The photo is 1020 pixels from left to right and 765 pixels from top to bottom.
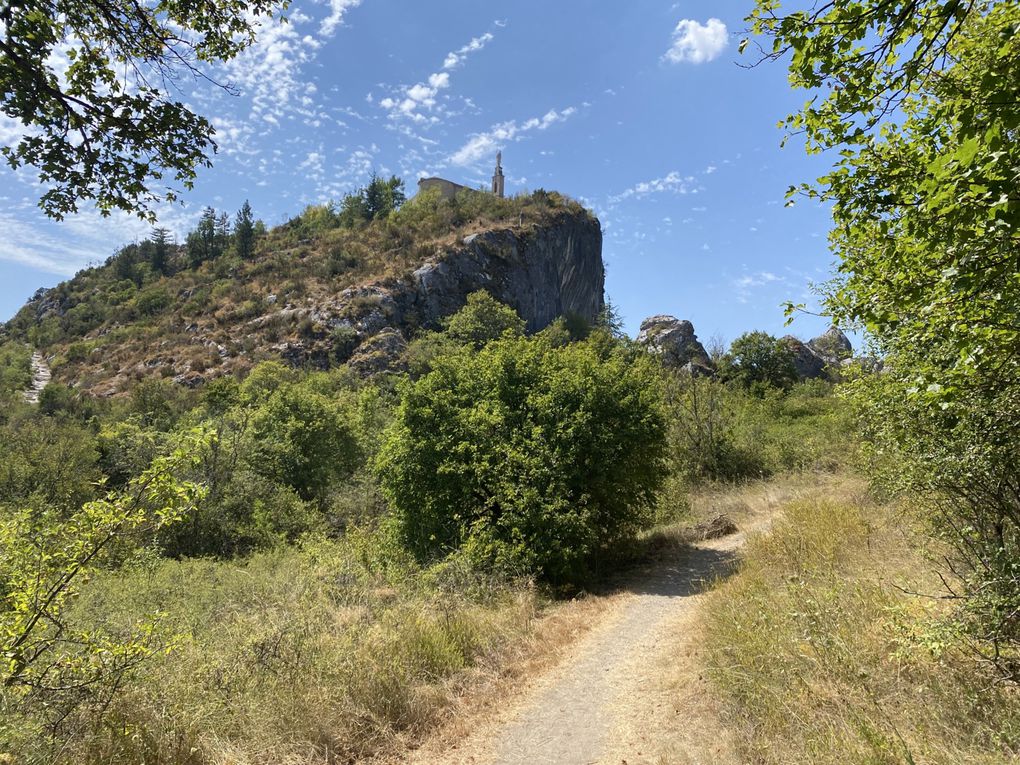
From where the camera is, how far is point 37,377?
2406 inches

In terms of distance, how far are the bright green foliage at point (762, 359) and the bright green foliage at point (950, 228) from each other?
45.3m

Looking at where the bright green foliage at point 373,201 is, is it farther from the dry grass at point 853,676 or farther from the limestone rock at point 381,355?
the dry grass at point 853,676

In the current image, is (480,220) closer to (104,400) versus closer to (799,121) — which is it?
(104,400)

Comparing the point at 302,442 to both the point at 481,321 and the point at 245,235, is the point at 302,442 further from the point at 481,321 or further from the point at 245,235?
the point at 245,235

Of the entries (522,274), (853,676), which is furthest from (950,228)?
(522,274)

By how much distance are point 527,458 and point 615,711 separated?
581 cm

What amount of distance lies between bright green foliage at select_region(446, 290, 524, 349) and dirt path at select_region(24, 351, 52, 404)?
128 ft

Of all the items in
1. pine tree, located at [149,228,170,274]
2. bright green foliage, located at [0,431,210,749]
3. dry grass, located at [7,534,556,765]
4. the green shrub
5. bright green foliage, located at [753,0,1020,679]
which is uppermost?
pine tree, located at [149,228,170,274]

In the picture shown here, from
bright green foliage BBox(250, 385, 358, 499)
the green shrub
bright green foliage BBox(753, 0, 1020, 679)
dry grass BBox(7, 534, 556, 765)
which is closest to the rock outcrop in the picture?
bright green foliage BBox(250, 385, 358, 499)

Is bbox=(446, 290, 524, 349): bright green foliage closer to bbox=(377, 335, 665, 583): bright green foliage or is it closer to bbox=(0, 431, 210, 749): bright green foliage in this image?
bbox=(377, 335, 665, 583): bright green foliage

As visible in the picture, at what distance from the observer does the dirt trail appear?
4.96 metres

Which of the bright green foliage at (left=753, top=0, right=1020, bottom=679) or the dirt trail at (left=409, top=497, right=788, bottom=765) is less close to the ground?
the bright green foliage at (left=753, top=0, right=1020, bottom=679)

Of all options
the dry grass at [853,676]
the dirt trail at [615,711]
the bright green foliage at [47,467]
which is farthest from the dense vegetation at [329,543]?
the dry grass at [853,676]

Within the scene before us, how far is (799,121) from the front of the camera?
12.3 feet
